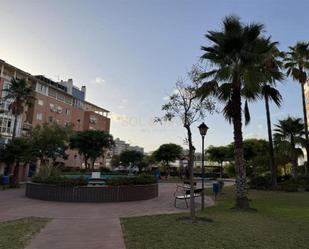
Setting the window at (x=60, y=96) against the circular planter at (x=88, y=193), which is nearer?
the circular planter at (x=88, y=193)

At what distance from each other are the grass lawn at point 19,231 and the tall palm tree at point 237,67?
27.2ft

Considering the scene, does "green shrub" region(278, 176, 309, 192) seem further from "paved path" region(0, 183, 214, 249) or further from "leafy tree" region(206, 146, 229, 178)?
"leafy tree" region(206, 146, 229, 178)

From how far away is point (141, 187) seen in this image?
18688mm

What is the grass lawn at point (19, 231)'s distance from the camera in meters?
7.29

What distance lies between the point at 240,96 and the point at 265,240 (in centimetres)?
850

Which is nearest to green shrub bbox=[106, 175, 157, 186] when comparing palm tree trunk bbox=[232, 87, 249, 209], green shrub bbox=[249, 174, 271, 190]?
palm tree trunk bbox=[232, 87, 249, 209]

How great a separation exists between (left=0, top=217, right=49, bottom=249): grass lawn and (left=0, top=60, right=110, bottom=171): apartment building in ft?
89.5

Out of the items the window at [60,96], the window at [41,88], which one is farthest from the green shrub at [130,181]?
the window at [60,96]

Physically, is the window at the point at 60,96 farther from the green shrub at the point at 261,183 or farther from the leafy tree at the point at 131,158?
the green shrub at the point at 261,183

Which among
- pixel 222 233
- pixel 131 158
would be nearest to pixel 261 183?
pixel 222 233

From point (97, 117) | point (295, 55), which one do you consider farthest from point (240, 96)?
point (97, 117)

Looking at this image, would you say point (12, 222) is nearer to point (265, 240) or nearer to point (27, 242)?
point (27, 242)

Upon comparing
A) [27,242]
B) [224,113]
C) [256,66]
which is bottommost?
[27,242]

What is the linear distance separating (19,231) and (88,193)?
8.46m
